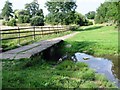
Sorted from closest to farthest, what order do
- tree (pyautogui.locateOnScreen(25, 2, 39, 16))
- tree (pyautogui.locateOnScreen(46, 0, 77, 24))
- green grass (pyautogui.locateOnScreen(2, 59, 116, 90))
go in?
green grass (pyautogui.locateOnScreen(2, 59, 116, 90))
tree (pyautogui.locateOnScreen(46, 0, 77, 24))
tree (pyautogui.locateOnScreen(25, 2, 39, 16))

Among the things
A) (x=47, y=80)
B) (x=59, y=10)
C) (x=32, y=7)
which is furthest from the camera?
(x=32, y=7)

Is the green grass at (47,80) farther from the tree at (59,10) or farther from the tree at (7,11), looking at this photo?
the tree at (7,11)

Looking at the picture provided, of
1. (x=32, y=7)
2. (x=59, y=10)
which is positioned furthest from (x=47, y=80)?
(x=32, y=7)

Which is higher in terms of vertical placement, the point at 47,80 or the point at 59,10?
the point at 59,10

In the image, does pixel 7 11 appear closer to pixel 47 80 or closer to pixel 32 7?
pixel 32 7

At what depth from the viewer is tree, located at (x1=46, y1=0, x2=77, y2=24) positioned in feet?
188

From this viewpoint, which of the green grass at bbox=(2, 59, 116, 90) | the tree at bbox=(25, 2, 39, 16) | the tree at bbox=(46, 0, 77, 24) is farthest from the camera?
the tree at bbox=(25, 2, 39, 16)

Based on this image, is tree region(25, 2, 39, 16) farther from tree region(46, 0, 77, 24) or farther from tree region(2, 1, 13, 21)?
tree region(46, 0, 77, 24)

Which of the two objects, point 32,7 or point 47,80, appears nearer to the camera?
point 47,80

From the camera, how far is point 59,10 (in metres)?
57.9

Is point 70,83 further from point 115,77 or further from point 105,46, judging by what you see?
point 105,46

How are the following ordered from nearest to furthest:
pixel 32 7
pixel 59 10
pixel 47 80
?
pixel 47 80, pixel 59 10, pixel 32 7

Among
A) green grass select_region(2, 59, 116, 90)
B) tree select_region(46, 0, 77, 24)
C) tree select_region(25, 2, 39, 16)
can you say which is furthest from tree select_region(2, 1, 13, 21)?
green grass select_region(2, 59, 116, 90)

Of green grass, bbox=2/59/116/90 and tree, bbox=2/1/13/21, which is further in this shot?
tree, bbox=2/1/13/21
